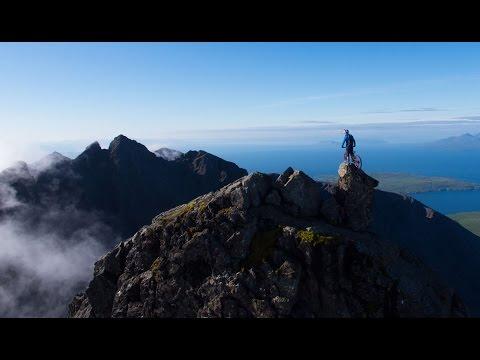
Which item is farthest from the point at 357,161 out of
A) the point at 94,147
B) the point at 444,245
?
the point at 94,147

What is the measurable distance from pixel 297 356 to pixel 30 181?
20376 cm

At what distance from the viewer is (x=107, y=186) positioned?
18875 centimetres

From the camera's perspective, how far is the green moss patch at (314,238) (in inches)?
1550

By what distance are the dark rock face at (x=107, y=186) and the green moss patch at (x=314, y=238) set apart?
14898 centimetres

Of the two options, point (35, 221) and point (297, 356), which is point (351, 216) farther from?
point (35, 221)

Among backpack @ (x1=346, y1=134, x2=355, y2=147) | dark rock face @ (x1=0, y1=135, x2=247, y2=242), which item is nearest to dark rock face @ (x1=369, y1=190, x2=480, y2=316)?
dark rock face @ (x1=0, y1=135, x2=247, y2=242)

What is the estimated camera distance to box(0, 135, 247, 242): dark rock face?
183 meters

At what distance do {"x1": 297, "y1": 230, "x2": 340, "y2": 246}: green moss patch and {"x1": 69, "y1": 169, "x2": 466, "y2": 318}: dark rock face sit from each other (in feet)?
0.32

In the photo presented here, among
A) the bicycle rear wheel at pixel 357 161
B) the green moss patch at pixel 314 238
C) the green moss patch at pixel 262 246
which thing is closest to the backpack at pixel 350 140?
the bicycle rear wheel at pixel 357 161

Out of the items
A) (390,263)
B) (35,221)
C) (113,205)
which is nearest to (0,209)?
(35,221)

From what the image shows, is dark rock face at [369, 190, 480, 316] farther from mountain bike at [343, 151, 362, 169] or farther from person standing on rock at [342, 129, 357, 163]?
person standing on rock at [342, 129, 357, 163]

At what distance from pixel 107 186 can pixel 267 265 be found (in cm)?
16301
